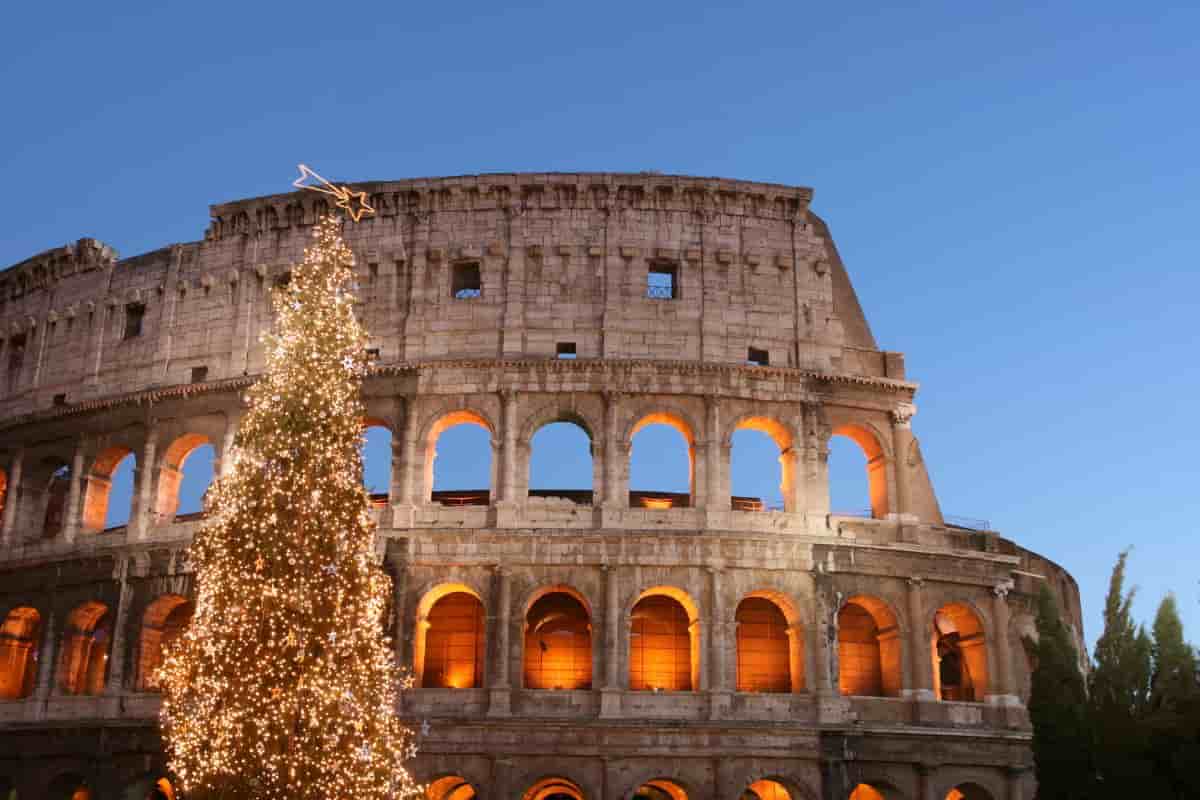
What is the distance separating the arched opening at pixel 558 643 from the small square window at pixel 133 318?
13.4 meters

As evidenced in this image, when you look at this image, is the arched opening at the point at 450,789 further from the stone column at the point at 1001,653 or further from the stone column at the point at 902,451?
the stone column at the point at 1001,653

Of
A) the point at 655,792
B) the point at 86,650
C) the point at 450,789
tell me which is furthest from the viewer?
the point at 86,650

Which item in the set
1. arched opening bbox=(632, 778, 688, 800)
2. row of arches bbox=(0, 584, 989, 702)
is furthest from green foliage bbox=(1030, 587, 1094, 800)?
arched opening bbox=(632, 778, 688, 800)

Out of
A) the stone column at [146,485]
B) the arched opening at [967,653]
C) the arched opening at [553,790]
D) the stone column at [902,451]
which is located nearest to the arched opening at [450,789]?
the arched opening at [553,790]

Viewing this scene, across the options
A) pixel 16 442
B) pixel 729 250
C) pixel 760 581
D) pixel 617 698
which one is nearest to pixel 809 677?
pixel 760 581

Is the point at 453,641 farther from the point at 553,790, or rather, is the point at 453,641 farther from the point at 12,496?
the point at 12,496

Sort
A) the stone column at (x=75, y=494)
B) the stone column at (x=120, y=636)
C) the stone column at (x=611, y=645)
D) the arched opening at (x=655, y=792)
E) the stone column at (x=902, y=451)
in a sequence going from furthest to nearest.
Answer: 1. the stone column at (x=75, y=494)
2. the arched opening at (x=655, y=792)
3. the stone column at (x=902, y=451)
4. the stone column at (x=120, y=636)
5. the stone column at (x=611, y=645)

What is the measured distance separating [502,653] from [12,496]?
49.8 feet

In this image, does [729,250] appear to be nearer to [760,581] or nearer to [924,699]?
[760,581]

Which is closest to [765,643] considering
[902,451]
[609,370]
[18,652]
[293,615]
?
[902,451]

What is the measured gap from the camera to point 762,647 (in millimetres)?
28938

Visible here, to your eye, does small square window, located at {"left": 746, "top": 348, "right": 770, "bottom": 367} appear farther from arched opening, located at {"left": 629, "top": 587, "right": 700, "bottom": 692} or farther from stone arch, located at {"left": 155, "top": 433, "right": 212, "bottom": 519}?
stone arch, located at {"left": 155, "top": 433, "right": 212, "bottom": 519}

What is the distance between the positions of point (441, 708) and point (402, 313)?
9.62m

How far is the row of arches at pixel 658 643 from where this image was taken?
27984mm
